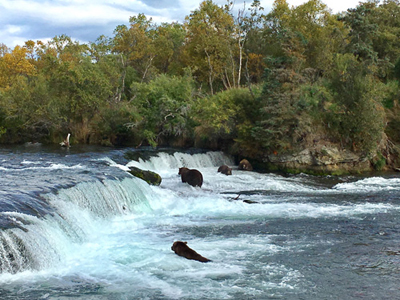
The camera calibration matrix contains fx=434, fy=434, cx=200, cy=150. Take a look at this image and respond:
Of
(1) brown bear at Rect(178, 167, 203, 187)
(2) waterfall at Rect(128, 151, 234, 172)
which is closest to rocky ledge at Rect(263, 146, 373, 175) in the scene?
(2) waterfall at Rect(128, 151, 234, 172)

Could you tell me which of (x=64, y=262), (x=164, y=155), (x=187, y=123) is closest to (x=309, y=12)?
(x=187, y=123)

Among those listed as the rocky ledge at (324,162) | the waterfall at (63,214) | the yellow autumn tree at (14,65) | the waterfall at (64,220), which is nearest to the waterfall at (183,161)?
the rocky ledge at (324,162)

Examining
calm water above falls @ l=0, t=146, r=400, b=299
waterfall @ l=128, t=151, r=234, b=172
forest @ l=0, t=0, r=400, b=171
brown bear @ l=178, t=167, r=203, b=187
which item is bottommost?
calm water above falls @ l=0, t=146, r=400, b=299

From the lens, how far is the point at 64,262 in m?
9.62

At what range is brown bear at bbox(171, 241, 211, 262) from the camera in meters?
9.70

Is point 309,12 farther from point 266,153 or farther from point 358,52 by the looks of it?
point 266,153

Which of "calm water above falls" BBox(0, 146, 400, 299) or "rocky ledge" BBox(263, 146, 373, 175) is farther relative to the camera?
"rocky ledge" BBox(263, 146, 373, 175)

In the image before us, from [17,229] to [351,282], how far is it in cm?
704

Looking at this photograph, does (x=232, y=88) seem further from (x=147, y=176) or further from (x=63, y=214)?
(x=63, y=214)

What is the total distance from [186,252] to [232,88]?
20.2m

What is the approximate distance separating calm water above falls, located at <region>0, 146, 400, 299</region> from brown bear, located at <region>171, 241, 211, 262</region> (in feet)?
0.54

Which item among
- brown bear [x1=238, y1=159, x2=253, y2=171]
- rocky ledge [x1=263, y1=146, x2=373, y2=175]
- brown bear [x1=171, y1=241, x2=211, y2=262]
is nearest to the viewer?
brown bear [x1=171, y1=241, x2=211, y2=262]

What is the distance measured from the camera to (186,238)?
11.5 m

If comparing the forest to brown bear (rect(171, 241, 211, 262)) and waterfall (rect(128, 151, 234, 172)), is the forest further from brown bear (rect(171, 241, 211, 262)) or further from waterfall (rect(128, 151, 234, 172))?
brown bear (rect(171, 241, 211, 262))
